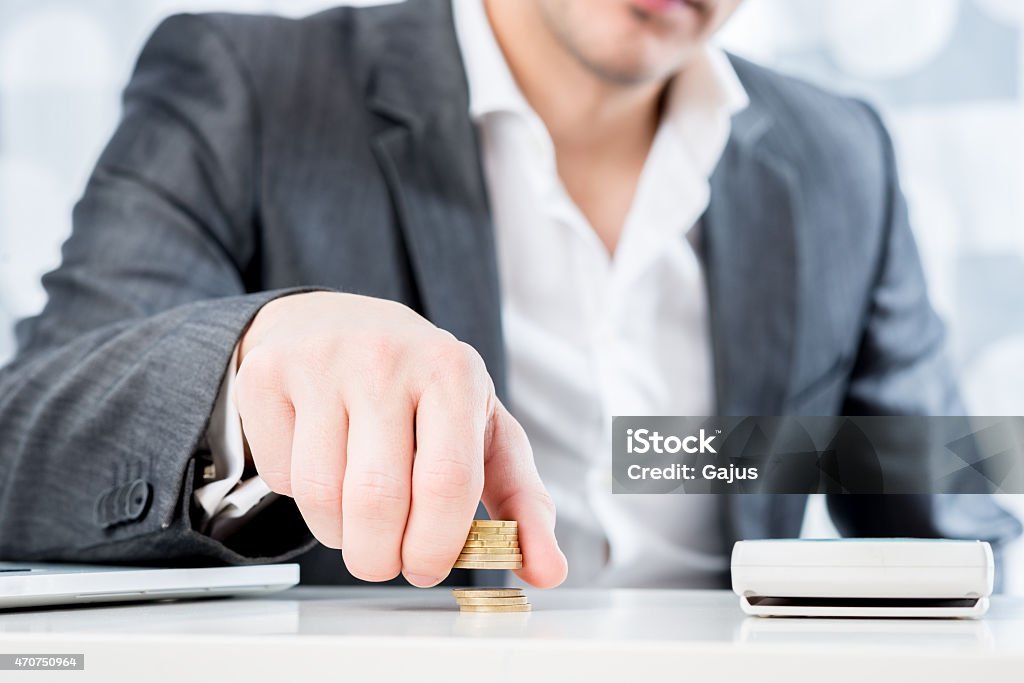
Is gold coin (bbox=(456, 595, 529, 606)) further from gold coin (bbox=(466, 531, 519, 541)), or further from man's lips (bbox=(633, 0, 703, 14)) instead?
man's lips (bbox=(633, 0, 703, 14))

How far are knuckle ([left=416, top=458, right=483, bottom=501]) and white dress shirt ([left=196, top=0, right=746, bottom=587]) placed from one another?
1.81 ft

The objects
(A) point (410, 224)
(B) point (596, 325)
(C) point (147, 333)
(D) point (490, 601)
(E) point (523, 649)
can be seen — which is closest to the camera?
(E) point (523, 649)

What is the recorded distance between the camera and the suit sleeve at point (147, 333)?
0.41 metres

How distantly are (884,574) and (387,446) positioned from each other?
0.47ft

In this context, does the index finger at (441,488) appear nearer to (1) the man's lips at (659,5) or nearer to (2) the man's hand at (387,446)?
(2) the man's hand at (387,446)

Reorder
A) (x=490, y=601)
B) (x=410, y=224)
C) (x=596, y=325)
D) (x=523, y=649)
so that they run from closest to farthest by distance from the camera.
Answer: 1. (x=523, y=649)
2. (x=490, y=601)
3. (x=410, y=224)
4. (x=596, y=325)

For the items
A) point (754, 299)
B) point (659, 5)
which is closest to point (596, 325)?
point (754, 299)

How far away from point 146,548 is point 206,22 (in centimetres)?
58

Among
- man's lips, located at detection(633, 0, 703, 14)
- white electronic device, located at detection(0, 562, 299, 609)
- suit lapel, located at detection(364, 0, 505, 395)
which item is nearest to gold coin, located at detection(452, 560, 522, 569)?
white electronic device, located at detection(0, 562, 299, 609)

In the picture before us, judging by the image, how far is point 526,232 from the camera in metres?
0.91

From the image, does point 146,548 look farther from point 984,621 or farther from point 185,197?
point 185,197

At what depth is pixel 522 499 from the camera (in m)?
0.33
